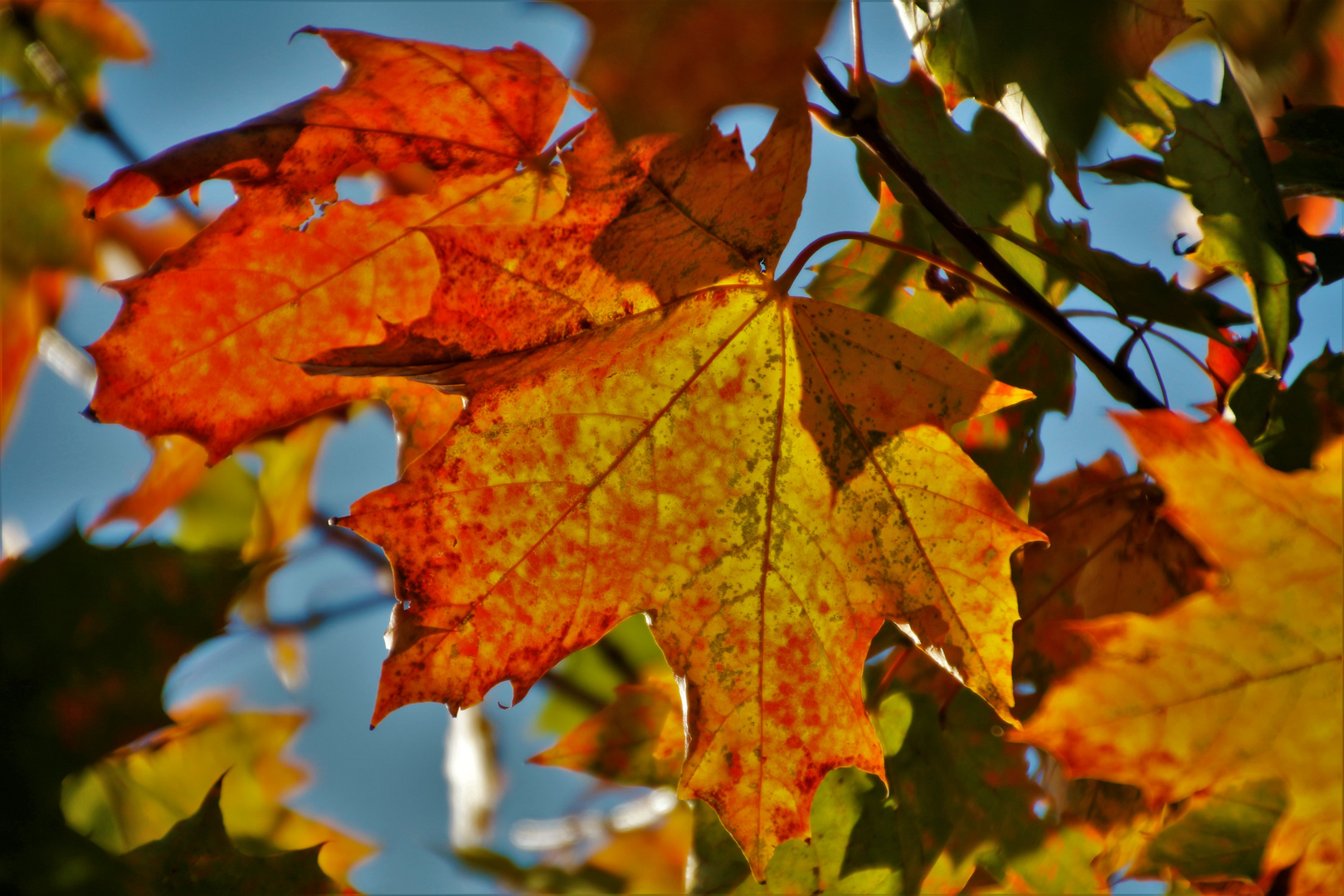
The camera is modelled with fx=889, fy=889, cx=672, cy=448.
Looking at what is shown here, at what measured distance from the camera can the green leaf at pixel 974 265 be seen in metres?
0.68

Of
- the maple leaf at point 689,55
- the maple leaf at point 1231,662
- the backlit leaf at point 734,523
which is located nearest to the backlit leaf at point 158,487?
the backlit leaf at point 734,523

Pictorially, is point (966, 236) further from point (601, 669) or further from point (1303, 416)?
point (601, 669)

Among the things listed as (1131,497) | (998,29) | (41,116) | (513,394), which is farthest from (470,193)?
(41,116)

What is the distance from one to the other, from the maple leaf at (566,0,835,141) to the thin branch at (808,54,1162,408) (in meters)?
0.19

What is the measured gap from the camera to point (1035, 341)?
730mm

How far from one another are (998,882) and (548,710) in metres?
0.82

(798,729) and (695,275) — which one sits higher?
(695,275)

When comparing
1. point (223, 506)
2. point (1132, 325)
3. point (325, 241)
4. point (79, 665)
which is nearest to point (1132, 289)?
point (1132, 325)

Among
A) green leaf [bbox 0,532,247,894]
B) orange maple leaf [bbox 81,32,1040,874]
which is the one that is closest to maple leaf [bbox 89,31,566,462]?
orange maple leaf [bbox 81,32,1040,874]

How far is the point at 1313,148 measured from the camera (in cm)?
68

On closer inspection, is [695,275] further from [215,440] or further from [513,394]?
[215,440]

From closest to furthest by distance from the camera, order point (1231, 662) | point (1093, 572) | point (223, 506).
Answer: point (1231, 662) → point (1093, 572) → point (223, 506)

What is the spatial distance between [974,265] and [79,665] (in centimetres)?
75

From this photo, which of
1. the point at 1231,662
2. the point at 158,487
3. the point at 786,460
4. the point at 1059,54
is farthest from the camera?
the point at 158,487
